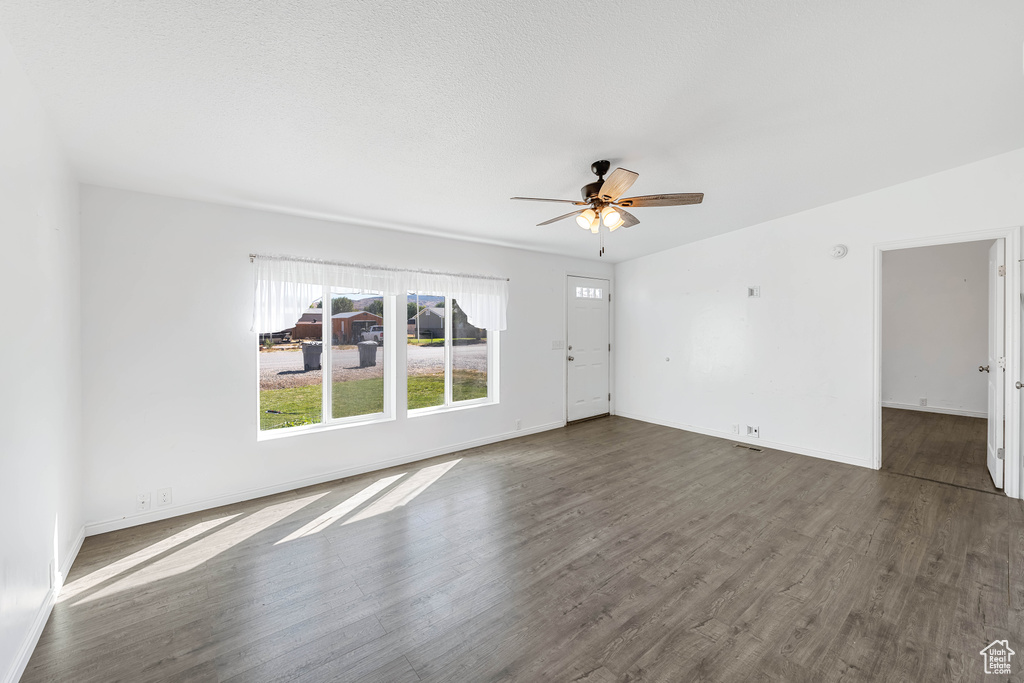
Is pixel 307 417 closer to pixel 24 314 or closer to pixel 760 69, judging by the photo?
pixel 24 314

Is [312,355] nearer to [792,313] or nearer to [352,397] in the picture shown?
[352,397]

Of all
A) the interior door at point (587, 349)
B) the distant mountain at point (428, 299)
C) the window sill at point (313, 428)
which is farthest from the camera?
the interior door at point (587, 349)

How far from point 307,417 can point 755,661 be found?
11.9 feet

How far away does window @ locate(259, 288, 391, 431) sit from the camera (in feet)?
11.6

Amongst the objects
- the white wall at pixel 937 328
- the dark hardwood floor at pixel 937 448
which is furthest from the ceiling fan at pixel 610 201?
the white wall at pixel 937 328

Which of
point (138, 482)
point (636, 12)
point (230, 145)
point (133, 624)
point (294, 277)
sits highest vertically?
point (636, 12)

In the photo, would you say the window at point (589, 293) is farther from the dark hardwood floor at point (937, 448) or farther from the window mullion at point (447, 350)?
the dark hardwood floor at point (937, 448)

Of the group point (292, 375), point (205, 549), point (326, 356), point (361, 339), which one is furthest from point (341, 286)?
point (205, 549)

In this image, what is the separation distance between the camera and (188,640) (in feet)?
5.99

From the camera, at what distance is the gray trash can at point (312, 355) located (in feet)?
12.1

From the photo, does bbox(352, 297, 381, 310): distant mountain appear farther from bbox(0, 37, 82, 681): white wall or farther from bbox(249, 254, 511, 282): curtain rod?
bbox(0, 37, 82, 681): white wall

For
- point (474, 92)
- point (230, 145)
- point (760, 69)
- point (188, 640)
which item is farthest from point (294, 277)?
point (760, 69)

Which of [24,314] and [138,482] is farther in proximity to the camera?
[138,482]

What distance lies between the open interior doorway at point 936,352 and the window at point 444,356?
4517mm
